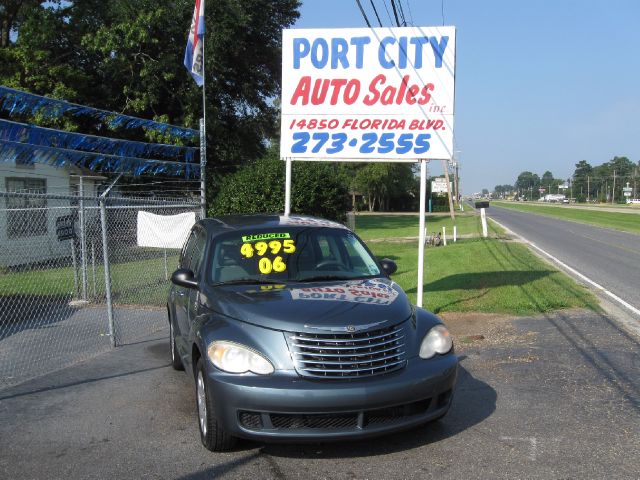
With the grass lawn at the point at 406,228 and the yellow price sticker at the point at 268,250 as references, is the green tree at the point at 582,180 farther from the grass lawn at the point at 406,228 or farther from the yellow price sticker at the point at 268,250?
the yellow price sticker at the point at 268,250

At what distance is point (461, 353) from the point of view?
6.95 metres

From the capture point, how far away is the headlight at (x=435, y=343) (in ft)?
14.3

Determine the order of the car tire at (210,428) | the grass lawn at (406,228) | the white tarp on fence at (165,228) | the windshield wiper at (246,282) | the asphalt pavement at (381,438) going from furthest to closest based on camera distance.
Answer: the grass lawn at (406,228) < the white tarp on fence at (165,228) < the windshield wiper at (246,282) < the car tire at (210,428) < the asphalt pavement at (381,438)

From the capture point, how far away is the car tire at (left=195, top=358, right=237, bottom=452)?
4102mm

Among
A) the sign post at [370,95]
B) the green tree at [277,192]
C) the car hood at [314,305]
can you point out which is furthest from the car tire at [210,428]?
the green tree at [277,192]

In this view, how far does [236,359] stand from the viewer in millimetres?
4043

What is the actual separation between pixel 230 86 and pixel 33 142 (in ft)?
71.7

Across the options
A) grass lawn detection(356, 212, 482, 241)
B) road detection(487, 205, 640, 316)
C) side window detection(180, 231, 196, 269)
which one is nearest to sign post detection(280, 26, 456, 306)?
side window detection(180, 231, 196, 269)

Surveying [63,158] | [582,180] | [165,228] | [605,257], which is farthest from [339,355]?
[582,180]

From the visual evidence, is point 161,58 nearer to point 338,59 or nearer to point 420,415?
point 338,59

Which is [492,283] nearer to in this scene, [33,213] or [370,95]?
[370,95]

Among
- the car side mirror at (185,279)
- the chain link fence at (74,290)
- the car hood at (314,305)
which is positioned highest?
the car side mirror at (185,279)

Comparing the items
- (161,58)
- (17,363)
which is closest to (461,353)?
(17,363)

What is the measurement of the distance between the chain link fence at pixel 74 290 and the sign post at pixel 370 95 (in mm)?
2238
